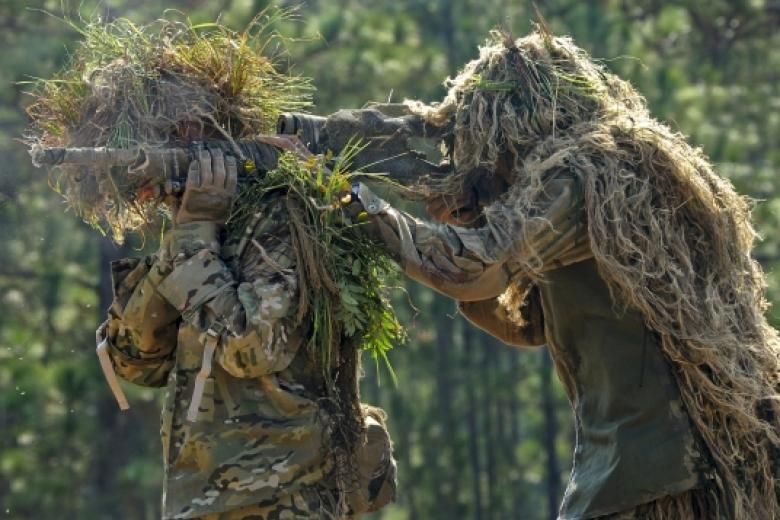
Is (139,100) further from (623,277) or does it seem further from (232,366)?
(623,277)

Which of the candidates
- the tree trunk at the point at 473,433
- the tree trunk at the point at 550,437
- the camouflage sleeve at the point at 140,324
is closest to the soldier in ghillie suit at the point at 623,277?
the camouflage sleeve at the point at 140,324

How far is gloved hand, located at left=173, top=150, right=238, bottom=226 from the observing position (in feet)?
18.7

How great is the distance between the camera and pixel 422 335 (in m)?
20.4

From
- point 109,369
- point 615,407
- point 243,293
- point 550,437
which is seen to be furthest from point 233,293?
point 550,437

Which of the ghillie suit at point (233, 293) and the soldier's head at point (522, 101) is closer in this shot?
the ghillie suit at point (233, 293)

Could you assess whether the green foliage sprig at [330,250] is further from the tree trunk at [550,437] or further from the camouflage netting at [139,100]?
the tree trunk at [550,437]

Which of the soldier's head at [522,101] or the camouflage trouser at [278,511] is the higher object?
the soldier's head at [522,101]

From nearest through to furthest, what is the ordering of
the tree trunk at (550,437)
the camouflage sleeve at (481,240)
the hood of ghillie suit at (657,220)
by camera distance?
the camouflage sleeve at (481,240) → the hood of ghillie suit at (657,220) → the tree trunk at (550,437)

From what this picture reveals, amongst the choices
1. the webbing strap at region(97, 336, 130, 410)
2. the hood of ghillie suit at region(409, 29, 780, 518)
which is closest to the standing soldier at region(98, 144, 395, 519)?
the webbing strap at region(97, 336, 130, 410)

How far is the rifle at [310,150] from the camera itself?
18.6ft

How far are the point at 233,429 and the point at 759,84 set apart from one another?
46.9 feet

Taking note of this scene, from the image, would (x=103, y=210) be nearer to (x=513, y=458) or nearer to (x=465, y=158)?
(x=465, y=158)

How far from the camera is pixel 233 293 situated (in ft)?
18.4

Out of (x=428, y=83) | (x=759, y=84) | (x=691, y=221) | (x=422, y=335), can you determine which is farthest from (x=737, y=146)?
(x=691, y=221)
